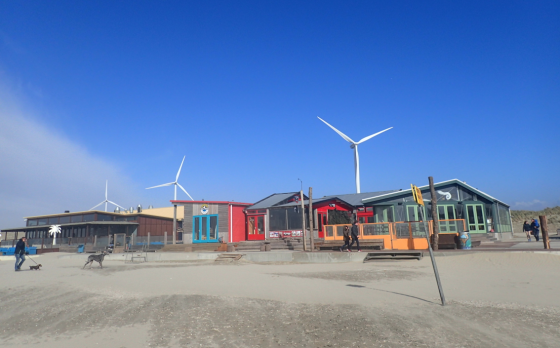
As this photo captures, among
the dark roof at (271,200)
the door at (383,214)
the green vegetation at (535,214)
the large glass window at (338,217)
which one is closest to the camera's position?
the door at (383,214)

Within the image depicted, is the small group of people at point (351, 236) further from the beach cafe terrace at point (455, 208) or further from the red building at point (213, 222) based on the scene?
the red building at point (213, 222)

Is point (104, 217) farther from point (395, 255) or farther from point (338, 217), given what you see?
point (395, 255)

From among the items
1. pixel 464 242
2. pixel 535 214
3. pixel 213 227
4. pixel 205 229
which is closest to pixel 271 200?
pixel 213 227

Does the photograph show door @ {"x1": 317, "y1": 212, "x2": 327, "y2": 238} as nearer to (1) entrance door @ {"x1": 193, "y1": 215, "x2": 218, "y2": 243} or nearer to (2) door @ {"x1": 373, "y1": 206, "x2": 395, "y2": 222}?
(2) door @ {"x1": 373, "y1": 206, "x2": 395, "y2": 222}

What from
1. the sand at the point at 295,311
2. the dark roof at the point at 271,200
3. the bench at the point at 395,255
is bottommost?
the sand at the point at 295,311

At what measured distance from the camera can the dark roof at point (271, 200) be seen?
30.4 meters

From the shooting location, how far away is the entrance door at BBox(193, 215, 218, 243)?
29266mm

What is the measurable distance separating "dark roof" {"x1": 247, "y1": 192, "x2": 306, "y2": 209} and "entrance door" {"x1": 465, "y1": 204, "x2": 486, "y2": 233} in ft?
45.8

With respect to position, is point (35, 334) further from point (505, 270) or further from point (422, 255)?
point (422, 255)

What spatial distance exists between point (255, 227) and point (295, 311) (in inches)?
906

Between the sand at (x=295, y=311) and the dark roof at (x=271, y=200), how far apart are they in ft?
60.3

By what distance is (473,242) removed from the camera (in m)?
18.9

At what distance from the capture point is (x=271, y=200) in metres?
32.3

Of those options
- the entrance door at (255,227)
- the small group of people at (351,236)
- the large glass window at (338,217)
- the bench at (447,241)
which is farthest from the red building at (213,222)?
the bench at (447,241)
